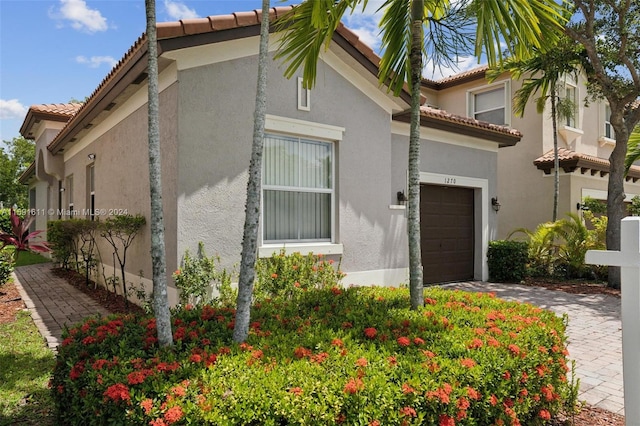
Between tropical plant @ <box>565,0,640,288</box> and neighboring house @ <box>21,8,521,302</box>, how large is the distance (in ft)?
9.08

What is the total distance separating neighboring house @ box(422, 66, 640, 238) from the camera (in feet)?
50.8

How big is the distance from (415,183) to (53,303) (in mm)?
7977

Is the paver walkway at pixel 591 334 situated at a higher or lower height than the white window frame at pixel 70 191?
lower

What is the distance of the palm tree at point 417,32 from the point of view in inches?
187

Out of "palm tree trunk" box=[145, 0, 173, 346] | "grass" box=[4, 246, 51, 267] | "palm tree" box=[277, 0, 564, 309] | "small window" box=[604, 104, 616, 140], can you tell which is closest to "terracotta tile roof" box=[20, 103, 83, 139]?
"grass" box=[4, 246, 51, 267]

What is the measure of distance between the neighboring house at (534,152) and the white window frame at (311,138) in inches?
346

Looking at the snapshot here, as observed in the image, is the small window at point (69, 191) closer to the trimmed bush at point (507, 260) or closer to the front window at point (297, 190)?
the front window at point (297, 190)

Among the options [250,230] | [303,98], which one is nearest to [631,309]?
[250,230]

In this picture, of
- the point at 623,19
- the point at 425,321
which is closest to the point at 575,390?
the point at 425,321

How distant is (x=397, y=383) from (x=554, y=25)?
4604 mm

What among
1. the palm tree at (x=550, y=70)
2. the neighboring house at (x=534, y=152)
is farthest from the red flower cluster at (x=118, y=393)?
the neighboring house at (x=534, y=152)

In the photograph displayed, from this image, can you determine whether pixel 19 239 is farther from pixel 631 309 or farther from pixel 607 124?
pixel 607 124

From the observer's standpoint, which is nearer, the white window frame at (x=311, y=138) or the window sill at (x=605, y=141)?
the white window frame at (x=311, y=138)

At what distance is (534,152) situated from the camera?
1585cm
